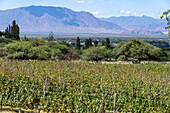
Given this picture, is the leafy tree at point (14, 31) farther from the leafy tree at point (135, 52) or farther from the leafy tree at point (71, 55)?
the leafy tree at point (135, 52)

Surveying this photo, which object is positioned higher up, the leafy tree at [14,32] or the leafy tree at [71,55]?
the leafy tree at [14,32]

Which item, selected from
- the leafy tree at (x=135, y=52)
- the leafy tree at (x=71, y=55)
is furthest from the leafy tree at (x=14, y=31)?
the leafy tree at (x=135, y=52)

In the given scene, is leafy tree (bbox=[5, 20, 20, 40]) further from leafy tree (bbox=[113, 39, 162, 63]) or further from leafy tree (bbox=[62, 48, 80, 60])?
leafy tree (bbox=[113, 39, 162, 63])

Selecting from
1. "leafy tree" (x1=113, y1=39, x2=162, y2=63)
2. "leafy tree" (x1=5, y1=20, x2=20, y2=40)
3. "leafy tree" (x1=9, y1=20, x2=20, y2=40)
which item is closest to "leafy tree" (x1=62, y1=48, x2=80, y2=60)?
"leafy tree" (x1=113, y1=39, x2=162, y2=63)

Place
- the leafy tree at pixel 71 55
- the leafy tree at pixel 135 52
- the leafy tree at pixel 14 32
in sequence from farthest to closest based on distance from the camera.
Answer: the leafy tree at pixel 14 32 → the leafy tree at pixel 71 55 → the leafy tree at pixel 135 52

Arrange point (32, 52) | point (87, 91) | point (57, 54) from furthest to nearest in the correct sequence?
point (57, 54), point (32, 52), point (87, 91)

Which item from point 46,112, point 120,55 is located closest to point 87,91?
point 46,112

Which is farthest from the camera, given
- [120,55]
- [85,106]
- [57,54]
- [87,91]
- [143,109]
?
[57,54]

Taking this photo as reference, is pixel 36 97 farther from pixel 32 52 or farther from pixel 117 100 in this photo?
pixel 32 52

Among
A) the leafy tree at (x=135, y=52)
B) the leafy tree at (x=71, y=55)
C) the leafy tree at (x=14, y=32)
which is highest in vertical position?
the leafy tree at (x=14, y=32)

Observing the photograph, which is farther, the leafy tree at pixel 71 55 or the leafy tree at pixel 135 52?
the leafy tree at pixel 71 55

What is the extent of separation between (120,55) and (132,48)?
11.1 ft

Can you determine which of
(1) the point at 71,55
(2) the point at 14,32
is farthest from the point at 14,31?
(1) the point at 71,55

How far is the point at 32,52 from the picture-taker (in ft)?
143
